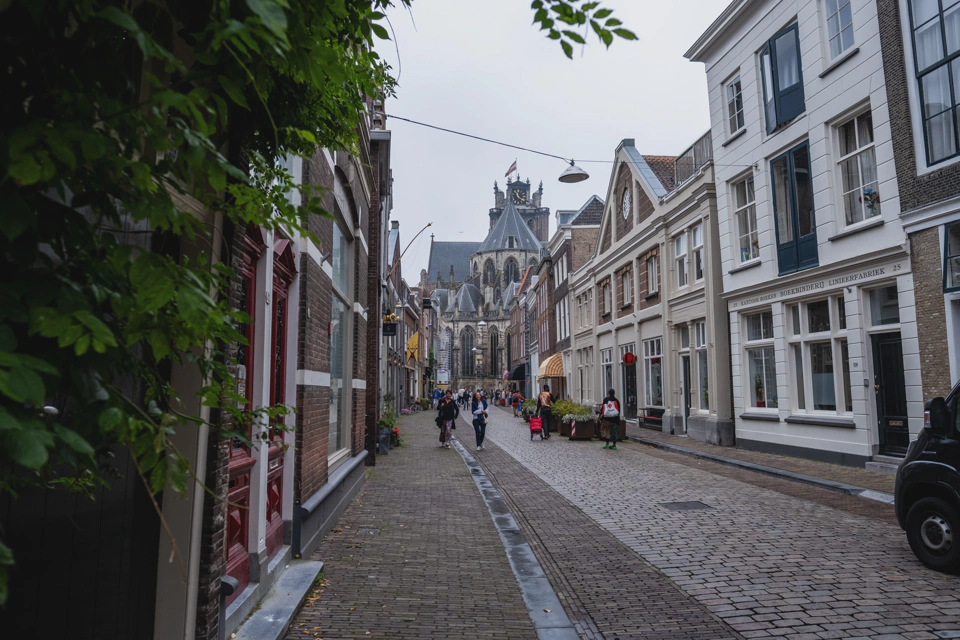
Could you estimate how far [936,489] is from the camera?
5.87 metres

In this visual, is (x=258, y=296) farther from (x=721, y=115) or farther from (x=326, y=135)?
(x=721, y=115)

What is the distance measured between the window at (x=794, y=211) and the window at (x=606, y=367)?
47.6ft

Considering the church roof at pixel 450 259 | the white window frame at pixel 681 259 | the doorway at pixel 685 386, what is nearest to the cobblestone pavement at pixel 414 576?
the doorway at pixel 685 386

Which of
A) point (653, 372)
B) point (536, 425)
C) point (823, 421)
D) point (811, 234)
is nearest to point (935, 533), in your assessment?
point (823, 421)

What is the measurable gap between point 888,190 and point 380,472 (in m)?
10.7

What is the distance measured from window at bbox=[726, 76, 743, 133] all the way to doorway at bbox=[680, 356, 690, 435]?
7.13 metres

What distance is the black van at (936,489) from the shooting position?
18.6 feet

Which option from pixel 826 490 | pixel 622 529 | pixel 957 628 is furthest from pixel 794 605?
pixel 826 490

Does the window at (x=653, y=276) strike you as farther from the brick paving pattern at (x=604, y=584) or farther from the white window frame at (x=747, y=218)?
the brick paving pattern at (x=604, y=584)

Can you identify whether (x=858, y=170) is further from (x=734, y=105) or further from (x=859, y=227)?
(x=734, y=105)

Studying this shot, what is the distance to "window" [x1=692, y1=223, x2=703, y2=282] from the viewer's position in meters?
19.7

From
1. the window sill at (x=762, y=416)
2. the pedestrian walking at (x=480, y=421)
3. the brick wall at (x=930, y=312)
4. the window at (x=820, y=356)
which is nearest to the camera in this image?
the brick wall at (x=930, y=312)

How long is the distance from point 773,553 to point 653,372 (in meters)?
17.7

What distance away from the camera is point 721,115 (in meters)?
18.2
